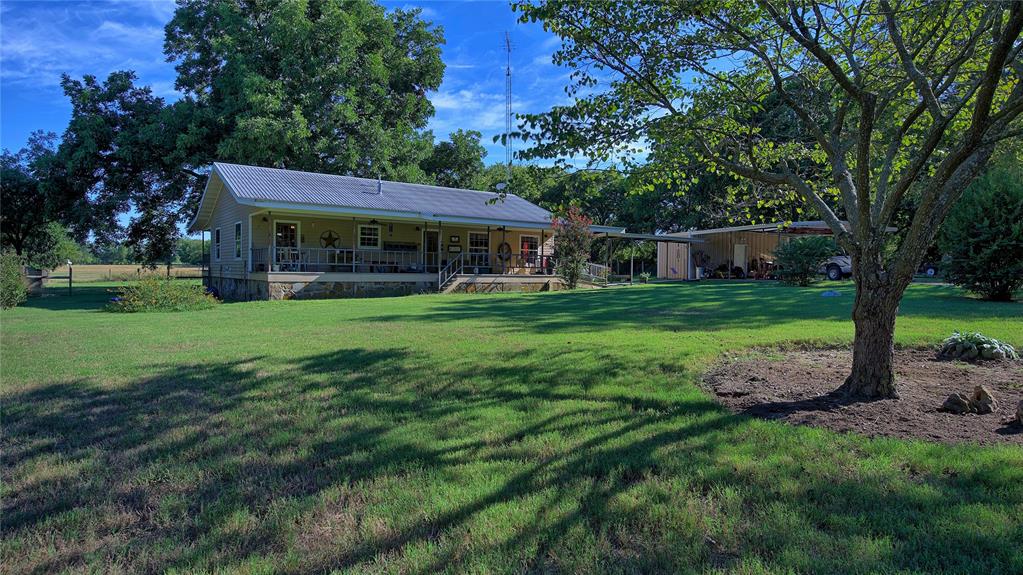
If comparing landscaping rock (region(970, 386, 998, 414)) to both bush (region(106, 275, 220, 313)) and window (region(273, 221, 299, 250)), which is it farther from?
window (region(273, 221, 299, 250))

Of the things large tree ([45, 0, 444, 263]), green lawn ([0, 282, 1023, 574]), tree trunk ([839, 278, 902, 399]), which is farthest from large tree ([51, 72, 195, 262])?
tree trunk ([839, 278, 902, 399])

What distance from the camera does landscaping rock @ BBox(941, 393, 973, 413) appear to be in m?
4.06

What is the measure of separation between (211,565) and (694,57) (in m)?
5.67

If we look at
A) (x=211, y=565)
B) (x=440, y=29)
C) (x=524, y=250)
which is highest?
(x=440, y=29)

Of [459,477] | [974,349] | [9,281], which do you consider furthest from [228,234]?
[974,349]

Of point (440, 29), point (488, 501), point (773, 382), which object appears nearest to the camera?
point (488, 501)

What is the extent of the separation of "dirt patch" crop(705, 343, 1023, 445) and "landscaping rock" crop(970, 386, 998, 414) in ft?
0.16

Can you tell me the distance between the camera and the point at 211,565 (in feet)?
7.22

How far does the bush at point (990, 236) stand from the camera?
11.5m

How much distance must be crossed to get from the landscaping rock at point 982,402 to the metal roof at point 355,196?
14301mm

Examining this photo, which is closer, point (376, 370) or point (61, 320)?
point (376, 370)

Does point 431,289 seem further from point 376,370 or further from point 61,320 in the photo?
point 376,370

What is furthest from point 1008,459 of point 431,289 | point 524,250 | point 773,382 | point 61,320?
point 524,250

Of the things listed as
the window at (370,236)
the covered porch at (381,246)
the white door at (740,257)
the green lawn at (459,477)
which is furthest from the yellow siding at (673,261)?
the green lawn at (459,477)
